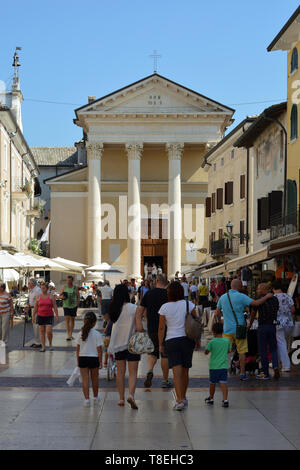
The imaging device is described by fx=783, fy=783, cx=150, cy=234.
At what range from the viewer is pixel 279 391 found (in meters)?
11.1

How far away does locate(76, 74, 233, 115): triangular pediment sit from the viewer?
60.4 metres

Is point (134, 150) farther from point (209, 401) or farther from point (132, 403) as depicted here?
point (132, 403)

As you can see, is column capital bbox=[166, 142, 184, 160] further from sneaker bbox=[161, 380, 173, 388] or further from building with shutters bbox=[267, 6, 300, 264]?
sneaker bbox=[161, 380, 173, 388]

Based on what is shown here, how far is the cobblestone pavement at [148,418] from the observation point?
7617mm

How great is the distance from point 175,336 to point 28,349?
8.64 meters

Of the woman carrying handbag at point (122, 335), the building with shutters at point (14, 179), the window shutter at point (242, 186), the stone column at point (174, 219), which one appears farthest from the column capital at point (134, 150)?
the woman carrying handbag at point (122, 335)

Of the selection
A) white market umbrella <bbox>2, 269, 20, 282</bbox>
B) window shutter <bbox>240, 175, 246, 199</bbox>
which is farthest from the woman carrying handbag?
window shutter <bbox>240, 175, 246, 199</bbox>

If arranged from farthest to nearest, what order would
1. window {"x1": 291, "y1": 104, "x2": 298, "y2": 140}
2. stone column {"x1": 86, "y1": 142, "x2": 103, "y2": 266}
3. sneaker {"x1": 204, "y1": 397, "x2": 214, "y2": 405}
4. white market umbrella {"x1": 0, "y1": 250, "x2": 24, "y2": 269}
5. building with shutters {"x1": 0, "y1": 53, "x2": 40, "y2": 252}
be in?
stone column {"x1": 86, "y1": 142, "x2": 103, "y2": 266}
building with shutters {"x1": 0, "y1": 53, "x2": 40, "y2": 252}
window {"x1": 291, "y1": 104, "x2": 298, "y2": 140}
white market umbrella {"x1": 0, "y1": 250, "x2": 24, "y2": 269}
sneaker {"x1": 204, "y1": 397, "x2": 214, "y2": 405}

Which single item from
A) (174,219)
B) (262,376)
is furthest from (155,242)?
(262,376)

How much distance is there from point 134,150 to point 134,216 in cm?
535

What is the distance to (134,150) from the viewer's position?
62.1 meters

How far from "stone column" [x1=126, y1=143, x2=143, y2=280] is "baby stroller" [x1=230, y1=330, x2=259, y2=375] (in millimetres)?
46271

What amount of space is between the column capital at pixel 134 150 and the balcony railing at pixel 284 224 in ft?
114

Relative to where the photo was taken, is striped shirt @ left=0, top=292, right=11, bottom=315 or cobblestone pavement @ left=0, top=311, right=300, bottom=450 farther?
striped shirt @ left=0, top=292, right=11, bottom=315
